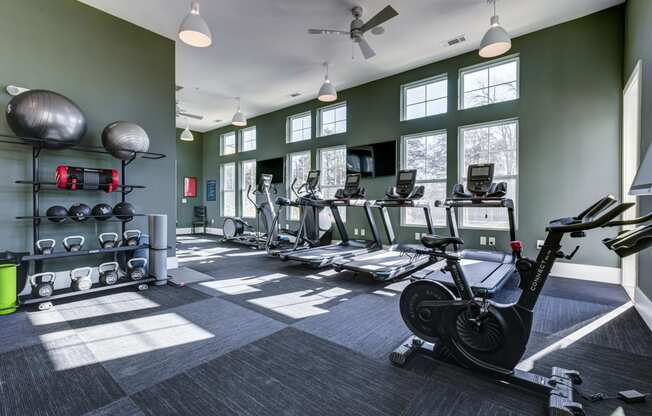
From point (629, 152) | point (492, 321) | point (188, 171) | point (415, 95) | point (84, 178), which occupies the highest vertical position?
point (415, 95)

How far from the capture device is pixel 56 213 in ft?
11.8

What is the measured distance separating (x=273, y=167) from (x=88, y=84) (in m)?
5.21

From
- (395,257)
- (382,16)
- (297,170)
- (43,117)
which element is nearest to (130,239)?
(43,117)

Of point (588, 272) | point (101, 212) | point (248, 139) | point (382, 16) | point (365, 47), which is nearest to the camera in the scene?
point (101, 212)

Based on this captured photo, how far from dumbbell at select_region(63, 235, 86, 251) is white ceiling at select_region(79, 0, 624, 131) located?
3224 mm

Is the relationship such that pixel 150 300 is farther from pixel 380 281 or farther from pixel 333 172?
pixel 333 172

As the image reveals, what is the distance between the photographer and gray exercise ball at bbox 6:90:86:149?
323 centimetres

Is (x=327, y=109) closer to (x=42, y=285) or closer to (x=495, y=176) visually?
(x=495, y=176)

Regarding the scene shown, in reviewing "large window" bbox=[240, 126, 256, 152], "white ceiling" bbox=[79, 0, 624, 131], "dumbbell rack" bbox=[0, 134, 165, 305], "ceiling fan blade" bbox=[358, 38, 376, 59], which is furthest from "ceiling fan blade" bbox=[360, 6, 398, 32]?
"large window" bbox=[240, 126, 256, 152]

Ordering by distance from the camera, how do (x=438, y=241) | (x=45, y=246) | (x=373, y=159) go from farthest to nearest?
(x=373, y=159), (x=45, y=246), (x=438, y=241)

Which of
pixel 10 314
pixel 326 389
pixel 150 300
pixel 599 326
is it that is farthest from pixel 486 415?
pixel 10 314

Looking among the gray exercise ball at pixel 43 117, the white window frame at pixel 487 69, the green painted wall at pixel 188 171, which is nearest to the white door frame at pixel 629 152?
the white window frame at pixel 487 69

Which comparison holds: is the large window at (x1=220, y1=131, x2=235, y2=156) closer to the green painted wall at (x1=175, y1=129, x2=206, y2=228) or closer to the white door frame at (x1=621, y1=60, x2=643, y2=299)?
the green painted wall at (x1=175, y1=129, x2=206, y2=228)

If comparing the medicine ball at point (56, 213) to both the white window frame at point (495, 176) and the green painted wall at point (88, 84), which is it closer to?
the green painted wall at point (88, 84)
